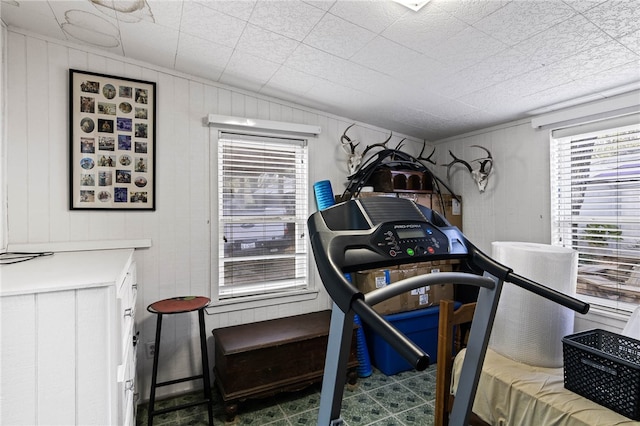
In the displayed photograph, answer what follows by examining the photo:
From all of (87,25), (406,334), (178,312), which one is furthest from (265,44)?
(406,334)

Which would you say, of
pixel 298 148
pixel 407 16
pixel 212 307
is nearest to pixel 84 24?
pixel 298 148

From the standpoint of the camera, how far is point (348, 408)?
2438 mm

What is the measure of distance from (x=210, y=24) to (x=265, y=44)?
333 mm

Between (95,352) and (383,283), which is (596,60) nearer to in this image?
(383,283)

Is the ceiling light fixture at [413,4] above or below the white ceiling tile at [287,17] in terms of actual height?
below

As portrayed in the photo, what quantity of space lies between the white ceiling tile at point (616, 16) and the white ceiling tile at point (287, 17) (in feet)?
4.24

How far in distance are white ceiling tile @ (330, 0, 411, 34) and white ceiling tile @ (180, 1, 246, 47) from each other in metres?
0.58

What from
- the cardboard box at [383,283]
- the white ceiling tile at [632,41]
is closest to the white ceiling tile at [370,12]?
the white ceiling tile at [632,41]

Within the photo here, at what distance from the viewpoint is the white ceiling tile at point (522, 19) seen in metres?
1.54

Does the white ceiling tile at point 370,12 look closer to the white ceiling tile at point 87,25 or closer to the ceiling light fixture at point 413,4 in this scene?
the ceiling light fixture at point 413,4

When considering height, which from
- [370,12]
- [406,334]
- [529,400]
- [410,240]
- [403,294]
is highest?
[370,12]

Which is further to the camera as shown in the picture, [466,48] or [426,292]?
[426,292]

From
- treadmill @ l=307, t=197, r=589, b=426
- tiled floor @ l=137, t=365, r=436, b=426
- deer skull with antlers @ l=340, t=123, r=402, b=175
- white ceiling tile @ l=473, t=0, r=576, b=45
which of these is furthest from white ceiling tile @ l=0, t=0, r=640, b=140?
tiled floor @ l=137, t=365, r=436, b=426

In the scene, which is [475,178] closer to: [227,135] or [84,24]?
[227,135]
